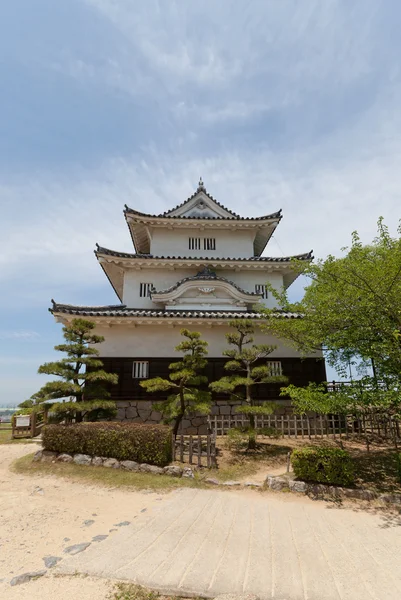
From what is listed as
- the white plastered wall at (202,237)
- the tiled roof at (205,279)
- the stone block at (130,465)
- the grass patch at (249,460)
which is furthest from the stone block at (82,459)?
the white plastered wall at (202,237)

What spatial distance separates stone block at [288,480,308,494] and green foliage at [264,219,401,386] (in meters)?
3.48

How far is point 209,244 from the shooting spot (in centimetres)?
2006

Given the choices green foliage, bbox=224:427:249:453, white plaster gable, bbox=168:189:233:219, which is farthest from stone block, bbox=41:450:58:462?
white plaster gable, bbox=168:189:233:219

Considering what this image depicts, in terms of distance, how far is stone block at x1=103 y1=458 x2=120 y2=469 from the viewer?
30.6ft

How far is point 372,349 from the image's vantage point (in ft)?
26.9

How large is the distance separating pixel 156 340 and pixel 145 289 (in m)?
4.36

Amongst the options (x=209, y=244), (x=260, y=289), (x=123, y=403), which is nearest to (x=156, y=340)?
(x=123, y=403)

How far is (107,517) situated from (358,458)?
8.12m

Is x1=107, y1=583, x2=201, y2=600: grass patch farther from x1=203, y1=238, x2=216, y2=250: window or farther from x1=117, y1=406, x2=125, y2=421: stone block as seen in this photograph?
x1=203, y1=238, x2=216, y2=250: window

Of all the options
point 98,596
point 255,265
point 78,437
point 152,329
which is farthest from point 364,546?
point 255,265

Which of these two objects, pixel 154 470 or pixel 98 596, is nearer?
pixel 98 596

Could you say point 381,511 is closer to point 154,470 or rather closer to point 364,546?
point 364,546

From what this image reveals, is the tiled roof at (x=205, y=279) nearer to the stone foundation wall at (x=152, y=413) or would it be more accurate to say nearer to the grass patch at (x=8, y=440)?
the stone foundation wall at (x=152, y=413)

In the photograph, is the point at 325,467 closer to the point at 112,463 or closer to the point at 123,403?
the point at 112,463
